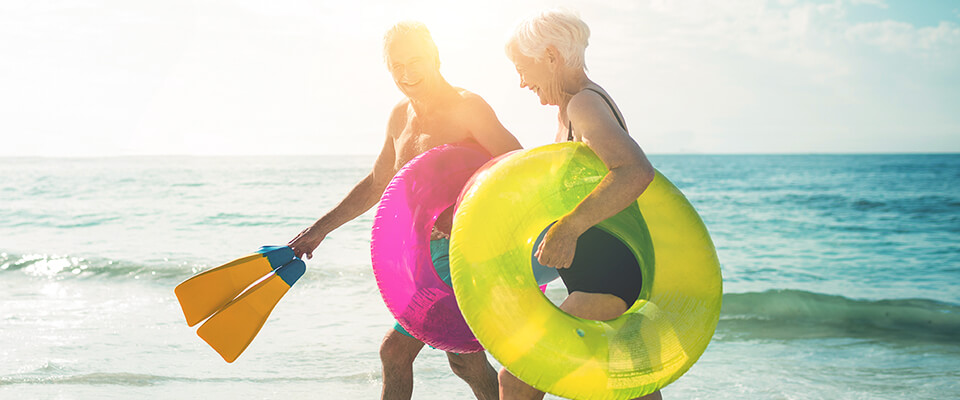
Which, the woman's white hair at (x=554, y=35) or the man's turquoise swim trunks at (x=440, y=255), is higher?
the woman's white hair at (x=554, y=35)

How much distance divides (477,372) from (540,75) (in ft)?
4.26

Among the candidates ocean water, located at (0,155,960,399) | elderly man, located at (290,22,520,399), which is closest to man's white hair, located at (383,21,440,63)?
elderly man, located at (290,22,520,399)

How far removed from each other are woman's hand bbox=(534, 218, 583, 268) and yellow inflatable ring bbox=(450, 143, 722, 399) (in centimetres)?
7

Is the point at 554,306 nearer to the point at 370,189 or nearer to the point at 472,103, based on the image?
the point at 472,103

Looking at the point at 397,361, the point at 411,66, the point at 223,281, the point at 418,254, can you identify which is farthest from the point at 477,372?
the point at 411,66

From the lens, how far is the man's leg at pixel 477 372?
2.87 m

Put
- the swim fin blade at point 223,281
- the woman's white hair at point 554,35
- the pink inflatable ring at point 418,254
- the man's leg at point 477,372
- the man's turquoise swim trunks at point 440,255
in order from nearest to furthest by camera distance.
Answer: the woman's white hair at point 554,35 < the pink inflatable ring at point 418,254 < the man's turquoise swim trunks at point 440,255 < the swim fin blade at point 223,281 < the man's leg at point 477,372

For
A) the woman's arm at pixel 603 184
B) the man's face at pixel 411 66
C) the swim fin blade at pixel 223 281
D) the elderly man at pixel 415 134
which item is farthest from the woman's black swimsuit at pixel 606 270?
the swim fin blade at pixel 223 281

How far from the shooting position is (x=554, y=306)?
1.92 meters

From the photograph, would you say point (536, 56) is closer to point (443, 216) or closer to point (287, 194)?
point (443, 216)

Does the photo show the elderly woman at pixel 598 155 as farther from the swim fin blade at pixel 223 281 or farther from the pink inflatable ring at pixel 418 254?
the swim fin blade at pixel 223 281

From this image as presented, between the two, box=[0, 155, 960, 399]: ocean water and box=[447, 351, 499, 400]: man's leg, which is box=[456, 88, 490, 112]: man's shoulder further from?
box=[0, 155, 960, 399]: ocean water

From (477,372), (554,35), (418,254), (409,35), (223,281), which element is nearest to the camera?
(554,35)

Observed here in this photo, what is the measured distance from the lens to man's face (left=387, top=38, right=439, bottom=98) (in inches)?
99.5
